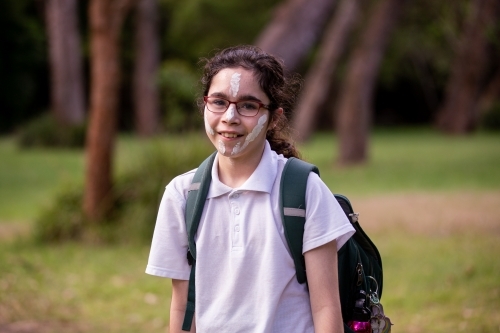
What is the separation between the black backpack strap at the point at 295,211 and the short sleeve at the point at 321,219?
0.6 inches

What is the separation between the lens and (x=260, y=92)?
2.83 m

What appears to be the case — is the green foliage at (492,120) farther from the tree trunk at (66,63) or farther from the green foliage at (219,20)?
the tree trunk at (66,63)

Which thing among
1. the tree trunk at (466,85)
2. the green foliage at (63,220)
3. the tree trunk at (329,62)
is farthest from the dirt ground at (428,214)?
the tree trunk at (466,85)

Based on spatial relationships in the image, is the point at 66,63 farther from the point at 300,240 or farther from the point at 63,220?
the point at 300,240

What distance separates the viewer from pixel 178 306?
2844 millimetres

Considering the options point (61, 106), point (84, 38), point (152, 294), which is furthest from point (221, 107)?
point (84, 38)

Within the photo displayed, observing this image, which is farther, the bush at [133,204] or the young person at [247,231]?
the bush at [133,204]

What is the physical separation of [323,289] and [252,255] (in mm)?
248

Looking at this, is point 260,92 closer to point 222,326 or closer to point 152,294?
point 222,326

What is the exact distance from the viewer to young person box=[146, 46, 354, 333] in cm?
264

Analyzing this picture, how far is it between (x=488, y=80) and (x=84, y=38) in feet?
68.1

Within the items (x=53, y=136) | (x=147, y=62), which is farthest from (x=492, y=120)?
(x=53, y=136)

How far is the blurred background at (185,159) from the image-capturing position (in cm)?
734

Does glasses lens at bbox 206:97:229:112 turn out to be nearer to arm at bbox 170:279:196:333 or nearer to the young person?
the young person
